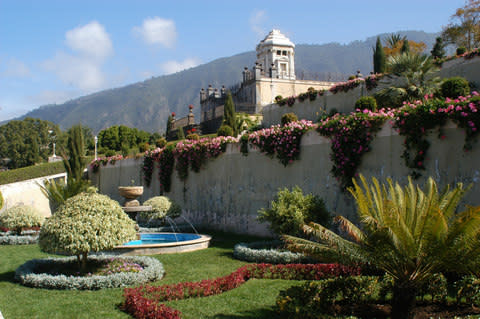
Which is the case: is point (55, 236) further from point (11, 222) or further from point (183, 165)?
point (183, 165)

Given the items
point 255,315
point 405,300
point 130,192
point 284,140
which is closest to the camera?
point 405,300

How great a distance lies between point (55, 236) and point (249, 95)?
133 ft

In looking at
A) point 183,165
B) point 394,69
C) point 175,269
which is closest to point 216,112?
point 183,165

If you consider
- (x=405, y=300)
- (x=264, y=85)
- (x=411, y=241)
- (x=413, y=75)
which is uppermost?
(x=264, y=85)

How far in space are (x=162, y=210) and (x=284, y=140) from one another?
23.3ft

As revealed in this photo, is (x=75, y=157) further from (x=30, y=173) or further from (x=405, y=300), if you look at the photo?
(x=405, y=300)

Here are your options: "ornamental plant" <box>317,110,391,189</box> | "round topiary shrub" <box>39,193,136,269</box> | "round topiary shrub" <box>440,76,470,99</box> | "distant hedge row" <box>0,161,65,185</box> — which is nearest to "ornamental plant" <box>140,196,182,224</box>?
"ornamental plant" <box>317,110,391,189</box>

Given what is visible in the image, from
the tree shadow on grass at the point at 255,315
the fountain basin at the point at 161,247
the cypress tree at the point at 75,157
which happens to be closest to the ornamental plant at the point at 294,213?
the fountain basin at the point at 161,247

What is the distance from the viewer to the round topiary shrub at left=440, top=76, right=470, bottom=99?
44.0 ft

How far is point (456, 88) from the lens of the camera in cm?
1355

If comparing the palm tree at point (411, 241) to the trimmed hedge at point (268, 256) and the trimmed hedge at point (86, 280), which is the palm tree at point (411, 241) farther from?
the trimmed hedge at point (86, 280)

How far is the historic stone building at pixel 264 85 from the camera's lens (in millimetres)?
45750

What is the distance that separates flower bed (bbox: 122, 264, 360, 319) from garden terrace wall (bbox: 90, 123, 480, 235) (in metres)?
2.96

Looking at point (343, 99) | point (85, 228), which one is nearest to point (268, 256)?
point (85, 228)
